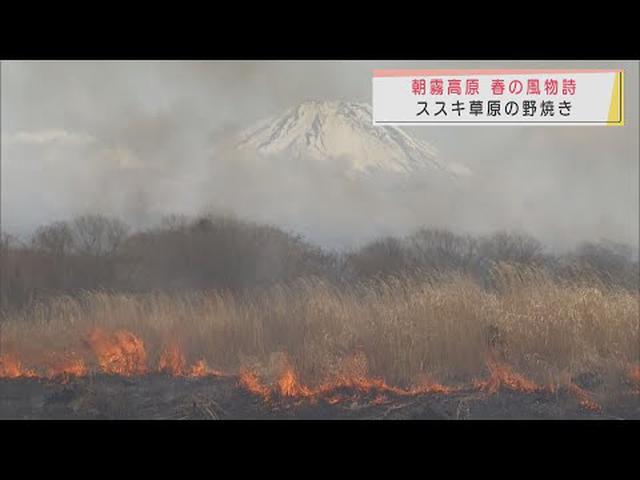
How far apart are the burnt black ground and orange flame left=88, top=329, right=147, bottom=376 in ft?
0.32

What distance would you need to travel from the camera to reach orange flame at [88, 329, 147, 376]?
7.73 m

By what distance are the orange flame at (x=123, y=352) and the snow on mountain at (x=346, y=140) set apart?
185 cm

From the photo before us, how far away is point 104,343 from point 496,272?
3.29 metres

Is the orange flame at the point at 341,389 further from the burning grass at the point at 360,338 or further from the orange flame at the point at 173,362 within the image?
the orange flame at the point at 173,362

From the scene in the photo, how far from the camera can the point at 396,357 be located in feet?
24.9

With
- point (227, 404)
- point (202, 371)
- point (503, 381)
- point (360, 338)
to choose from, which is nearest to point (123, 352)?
point (202, 371)

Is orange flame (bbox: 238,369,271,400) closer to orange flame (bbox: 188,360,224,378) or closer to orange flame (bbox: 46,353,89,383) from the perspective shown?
orange flame (bbox: 188,360,224,378)

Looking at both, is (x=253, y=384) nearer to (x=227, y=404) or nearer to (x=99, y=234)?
(x=227, y=404)

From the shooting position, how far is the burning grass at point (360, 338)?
299 inches

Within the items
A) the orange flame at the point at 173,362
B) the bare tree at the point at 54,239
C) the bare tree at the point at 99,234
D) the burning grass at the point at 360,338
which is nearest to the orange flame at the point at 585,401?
the burning grass at the point at 360,338

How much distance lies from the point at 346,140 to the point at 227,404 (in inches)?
93.3

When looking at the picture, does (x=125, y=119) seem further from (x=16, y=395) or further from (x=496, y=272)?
(x=496, y=272)

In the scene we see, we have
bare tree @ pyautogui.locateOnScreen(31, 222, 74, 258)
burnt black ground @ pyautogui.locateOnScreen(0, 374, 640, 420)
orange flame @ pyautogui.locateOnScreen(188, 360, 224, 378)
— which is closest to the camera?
burnt black ground @ pyautogui.locateOnScreen(0, 374, 640, 420)

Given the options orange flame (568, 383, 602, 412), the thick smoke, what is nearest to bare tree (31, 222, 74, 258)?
the thick smoke
